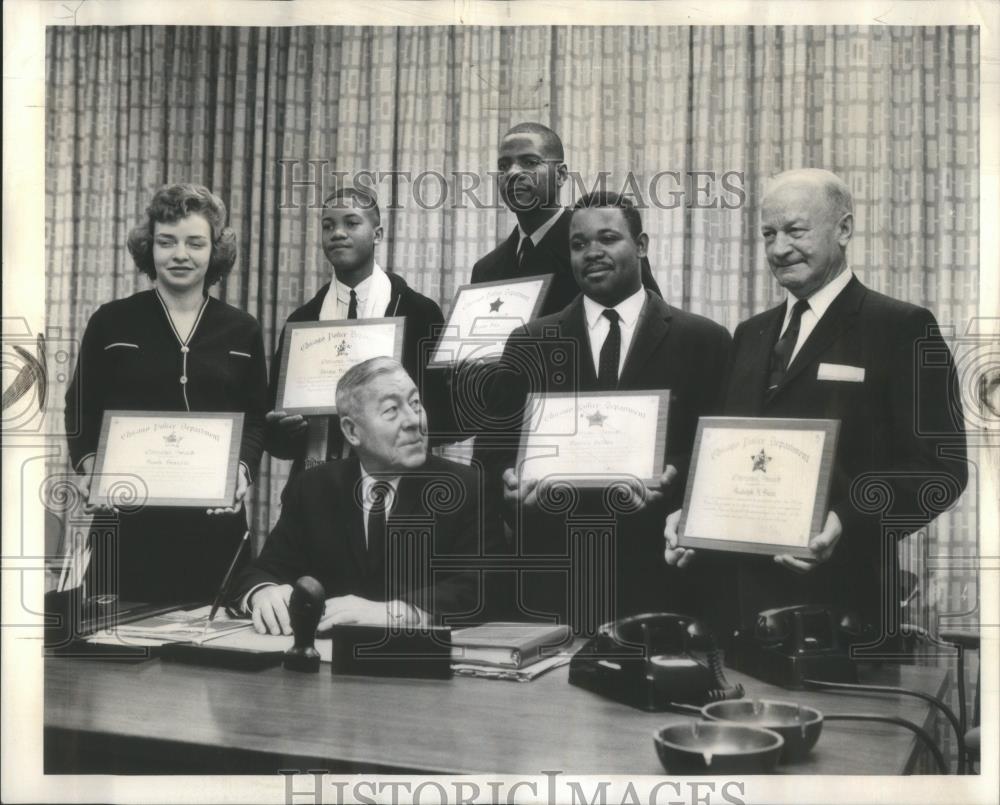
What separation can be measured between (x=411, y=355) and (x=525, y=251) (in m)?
0.39

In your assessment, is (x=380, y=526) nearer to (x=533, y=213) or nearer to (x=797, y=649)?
(x=533, y=213)

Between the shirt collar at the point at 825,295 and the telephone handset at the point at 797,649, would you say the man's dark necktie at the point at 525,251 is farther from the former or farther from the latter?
the telephone handset at the point at 797,649

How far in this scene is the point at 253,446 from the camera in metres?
2.57

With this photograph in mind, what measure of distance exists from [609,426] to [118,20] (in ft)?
5.36

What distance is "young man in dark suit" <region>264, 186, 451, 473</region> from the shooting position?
2.55 m

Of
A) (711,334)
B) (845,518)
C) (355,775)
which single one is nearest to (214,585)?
(355,775)

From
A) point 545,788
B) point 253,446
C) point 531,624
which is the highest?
point 253,446

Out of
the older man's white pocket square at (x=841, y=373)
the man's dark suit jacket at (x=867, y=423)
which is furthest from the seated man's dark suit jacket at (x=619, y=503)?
the older man's white pocket square at (x=841, y=373)

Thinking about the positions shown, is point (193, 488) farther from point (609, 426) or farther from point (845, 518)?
point (845, 518)

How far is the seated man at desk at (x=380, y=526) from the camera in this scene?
8.04ft

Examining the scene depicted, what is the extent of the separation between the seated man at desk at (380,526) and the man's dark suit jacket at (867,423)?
0.68 m

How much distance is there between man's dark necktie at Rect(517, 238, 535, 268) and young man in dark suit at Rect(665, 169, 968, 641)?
550mm

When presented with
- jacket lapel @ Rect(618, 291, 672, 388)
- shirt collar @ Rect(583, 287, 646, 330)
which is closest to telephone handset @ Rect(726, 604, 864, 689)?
jacket lapel @ Rect(618, 291, 672, 388)

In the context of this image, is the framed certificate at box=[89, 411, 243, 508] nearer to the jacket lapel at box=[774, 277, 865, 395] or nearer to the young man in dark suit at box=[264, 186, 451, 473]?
the young man in dark suit at box=[264, 186, 451, 473]
